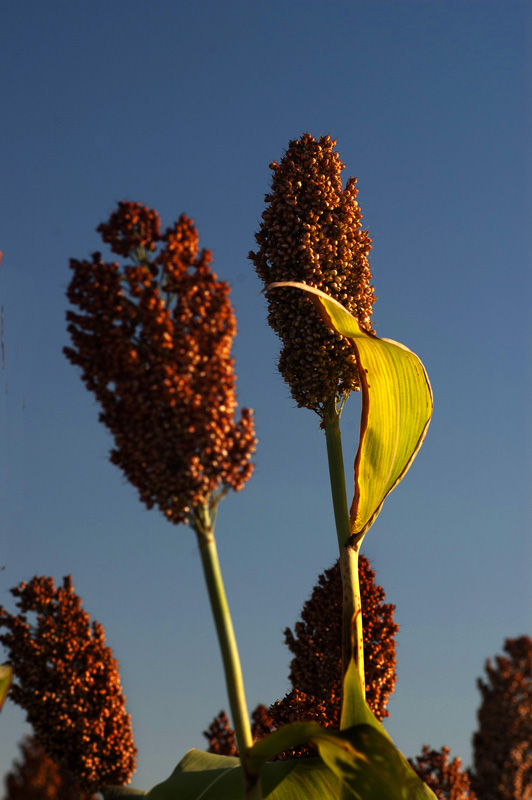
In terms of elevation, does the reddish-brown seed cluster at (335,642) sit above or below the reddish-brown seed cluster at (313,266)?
below

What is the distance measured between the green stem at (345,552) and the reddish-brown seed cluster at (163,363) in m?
1.15

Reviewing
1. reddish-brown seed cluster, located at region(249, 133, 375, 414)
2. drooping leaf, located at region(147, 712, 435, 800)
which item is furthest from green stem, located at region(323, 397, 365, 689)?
drooping leaf, located at region(147, 712, 435, 800)

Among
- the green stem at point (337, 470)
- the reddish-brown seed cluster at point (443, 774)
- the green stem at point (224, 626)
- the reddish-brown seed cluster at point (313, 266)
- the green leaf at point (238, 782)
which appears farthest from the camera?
the reddish-brown seed cluster at point (443, 774)

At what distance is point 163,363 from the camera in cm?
173

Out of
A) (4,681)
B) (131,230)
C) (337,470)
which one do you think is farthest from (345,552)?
(131,230)

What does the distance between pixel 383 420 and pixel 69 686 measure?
2233 mm

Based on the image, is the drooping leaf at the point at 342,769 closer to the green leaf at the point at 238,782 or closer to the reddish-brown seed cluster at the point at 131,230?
the green leaf at the point at 238,782

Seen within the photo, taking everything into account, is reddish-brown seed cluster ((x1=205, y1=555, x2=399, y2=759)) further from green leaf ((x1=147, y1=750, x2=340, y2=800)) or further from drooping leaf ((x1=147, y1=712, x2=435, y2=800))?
drooping leaf ((x1=147, y1=712, x2=435, y2=800))

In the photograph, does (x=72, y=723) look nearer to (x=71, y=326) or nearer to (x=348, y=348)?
(x=348, y=348)

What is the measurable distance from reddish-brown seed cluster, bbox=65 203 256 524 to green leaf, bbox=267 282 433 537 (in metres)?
1.09

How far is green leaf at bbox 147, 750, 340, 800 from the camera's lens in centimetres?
224

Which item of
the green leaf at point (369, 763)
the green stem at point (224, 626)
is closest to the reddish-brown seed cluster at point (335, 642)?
the green leaf at point (369, 763)

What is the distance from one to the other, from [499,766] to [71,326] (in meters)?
11.1

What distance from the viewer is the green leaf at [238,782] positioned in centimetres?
224
